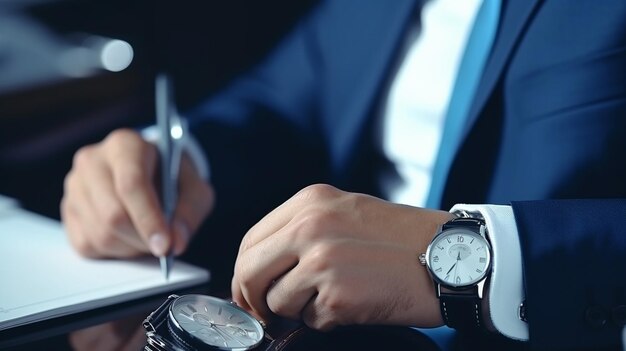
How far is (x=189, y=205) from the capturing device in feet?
3.19

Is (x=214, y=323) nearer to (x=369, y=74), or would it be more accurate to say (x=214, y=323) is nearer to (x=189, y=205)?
(x=189, y=205)

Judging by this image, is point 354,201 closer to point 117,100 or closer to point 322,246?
point 322,246

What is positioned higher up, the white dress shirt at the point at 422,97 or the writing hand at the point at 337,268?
the white dress shirt at the point at 422,97

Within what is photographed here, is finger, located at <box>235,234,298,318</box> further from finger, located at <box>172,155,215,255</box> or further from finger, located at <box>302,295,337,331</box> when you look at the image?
finger, located at <box>172,155,215,255</box>

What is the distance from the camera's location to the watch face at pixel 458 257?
68cm

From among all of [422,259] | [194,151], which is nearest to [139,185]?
[194,151]

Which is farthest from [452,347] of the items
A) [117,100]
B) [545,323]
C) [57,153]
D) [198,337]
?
[117,100]

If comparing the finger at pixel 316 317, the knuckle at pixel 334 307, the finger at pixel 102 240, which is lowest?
the finger at pixel 102 240

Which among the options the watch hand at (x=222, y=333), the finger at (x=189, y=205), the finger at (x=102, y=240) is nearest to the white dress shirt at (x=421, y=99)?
the finger at (x=189, y=205)

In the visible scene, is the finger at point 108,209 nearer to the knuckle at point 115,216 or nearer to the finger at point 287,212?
the knuckle at point 115,216

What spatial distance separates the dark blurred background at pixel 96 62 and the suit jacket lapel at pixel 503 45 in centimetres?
56

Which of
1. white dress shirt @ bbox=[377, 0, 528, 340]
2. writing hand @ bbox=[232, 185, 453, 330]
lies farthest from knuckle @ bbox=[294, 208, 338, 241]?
white dress shirt @ bbox=[377, 0, 528, 340]

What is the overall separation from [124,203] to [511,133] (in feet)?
1.41

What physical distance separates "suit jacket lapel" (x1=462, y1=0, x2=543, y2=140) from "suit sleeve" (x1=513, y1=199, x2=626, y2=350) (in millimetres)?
246
